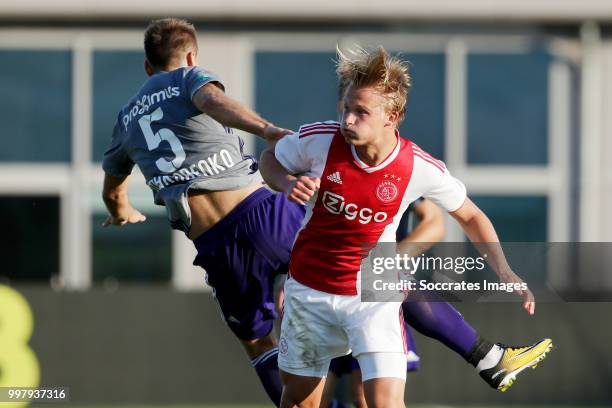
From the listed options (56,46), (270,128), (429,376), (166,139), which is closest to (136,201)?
(56,46)

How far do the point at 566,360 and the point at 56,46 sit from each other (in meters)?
6.28

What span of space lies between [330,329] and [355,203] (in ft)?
1.88

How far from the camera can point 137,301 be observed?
32.2ft

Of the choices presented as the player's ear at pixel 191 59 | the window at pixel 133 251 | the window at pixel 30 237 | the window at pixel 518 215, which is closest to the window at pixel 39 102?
the window at pixel 30 237

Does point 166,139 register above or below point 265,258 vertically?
above

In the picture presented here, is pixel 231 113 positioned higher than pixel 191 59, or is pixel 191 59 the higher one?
pixel 191 59

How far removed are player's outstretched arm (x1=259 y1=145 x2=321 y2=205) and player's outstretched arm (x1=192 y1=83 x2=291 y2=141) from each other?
108mm

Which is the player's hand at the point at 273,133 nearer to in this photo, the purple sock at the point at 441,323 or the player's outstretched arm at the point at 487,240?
the player's outstretched arm at the point at 487,240

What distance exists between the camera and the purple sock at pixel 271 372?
19.6ft

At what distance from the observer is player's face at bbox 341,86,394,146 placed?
4.88m

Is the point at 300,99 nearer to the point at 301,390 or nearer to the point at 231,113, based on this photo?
the point at 231,113

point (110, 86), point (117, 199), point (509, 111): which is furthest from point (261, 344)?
point (509, 111)

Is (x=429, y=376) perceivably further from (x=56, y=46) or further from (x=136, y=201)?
(x=56, y=46)

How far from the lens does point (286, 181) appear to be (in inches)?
193
